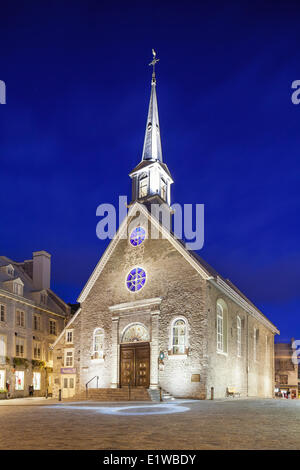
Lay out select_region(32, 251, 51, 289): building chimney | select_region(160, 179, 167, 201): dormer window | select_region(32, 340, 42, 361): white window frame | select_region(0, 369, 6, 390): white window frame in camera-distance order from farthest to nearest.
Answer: select_region(32, 251, 51, 289): building chimney → select_region(32, 340, 42, 361): white window frame → select_region(160, 179, 167, 201): dormer window → select_region(0, 369, 6, 390): white window frame

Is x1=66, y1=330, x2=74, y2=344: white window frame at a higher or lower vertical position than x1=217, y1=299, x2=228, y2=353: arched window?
lower

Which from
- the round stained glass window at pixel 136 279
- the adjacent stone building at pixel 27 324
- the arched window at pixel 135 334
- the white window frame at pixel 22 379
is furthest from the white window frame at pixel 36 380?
the round stained glass window at pixel 136 279

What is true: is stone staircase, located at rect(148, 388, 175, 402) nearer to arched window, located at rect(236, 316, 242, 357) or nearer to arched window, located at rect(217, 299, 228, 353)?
arched window, located at rect(217, 299, 228, 353)

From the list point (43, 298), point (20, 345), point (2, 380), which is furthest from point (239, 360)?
point (43, 298)

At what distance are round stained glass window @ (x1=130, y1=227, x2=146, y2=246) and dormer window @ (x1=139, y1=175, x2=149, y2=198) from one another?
5.15 m

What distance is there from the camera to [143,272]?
93.0 feet

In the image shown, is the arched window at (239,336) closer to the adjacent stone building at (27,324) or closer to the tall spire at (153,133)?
the tall spire at (153,133)

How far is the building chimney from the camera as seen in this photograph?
42.7 metres

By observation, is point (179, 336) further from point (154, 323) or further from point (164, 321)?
point (154, 323)

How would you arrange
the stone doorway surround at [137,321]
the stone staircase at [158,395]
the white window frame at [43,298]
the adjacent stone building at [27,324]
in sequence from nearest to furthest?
the stone staircase at [158,395]
the stone doorway surround at [137,321]
the adjacent stone building at [27,324]
the white window frame at [43,298]

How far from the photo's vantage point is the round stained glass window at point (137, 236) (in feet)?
95.7

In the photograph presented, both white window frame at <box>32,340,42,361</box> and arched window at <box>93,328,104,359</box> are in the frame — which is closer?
arched window at <box>93,328,104,359</box>

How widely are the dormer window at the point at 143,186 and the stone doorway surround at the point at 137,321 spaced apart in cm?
978

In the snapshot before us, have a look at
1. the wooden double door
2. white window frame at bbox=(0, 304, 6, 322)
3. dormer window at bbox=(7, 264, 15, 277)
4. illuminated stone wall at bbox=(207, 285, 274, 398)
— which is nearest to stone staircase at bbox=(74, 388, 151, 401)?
the wooden double door
